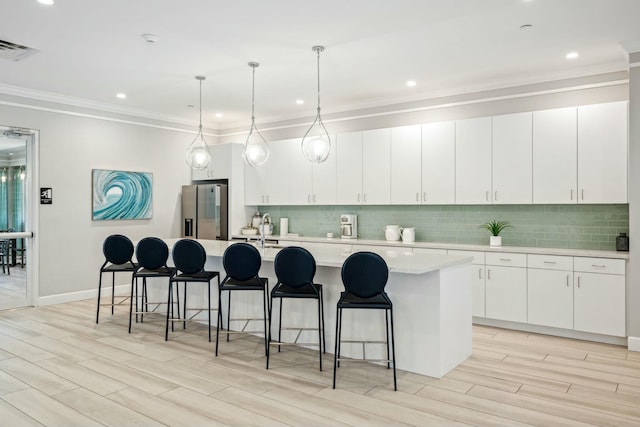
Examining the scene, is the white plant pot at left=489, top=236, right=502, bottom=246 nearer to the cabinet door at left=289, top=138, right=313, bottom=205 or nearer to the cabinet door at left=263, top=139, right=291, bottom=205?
the cabinet door at left=289, top=138, right=313, bottom=205

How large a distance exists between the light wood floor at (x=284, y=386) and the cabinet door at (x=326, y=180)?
2.73 metres

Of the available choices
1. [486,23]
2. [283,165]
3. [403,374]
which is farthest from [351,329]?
[283,165]

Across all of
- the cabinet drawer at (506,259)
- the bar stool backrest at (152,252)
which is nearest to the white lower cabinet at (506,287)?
the cabinet drawer at (506,259)

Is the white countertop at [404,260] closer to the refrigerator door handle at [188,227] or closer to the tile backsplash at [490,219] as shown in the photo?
the tile backsplash at [490,219]

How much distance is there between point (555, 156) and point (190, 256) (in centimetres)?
393

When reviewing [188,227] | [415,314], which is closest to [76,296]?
[188,227]

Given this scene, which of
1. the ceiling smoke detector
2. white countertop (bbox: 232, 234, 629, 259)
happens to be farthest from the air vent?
white countertop (bbox: 232, 234, 629, 259)

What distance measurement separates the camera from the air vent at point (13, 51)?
14.0 ft

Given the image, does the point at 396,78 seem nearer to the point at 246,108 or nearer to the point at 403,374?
the point at 246,108

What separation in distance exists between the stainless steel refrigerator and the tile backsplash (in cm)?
127

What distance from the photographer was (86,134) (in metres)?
6.47

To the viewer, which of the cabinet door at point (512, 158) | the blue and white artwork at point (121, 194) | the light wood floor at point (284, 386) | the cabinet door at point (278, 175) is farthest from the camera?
the cabinet door at point (278, 175)

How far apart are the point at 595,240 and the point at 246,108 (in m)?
4.87

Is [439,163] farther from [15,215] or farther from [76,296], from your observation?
[15,215]
